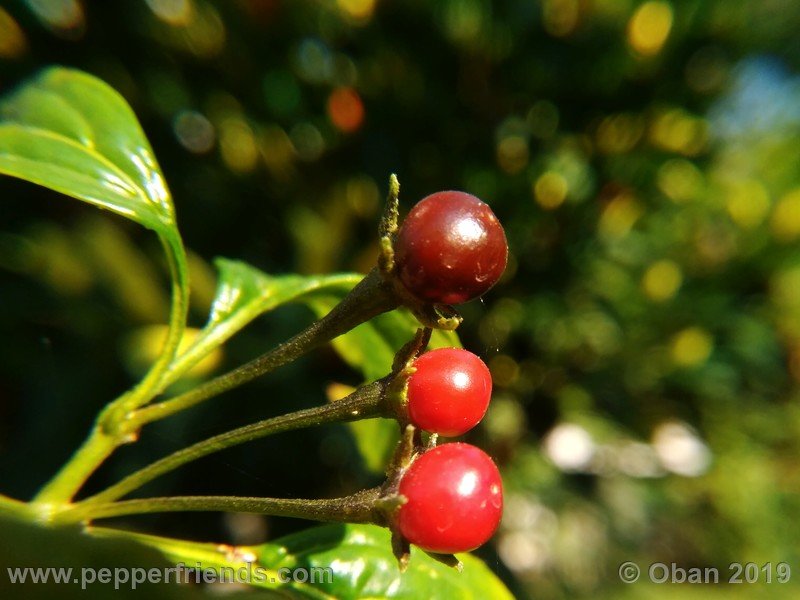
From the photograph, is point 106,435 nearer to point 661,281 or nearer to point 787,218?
point 661,281

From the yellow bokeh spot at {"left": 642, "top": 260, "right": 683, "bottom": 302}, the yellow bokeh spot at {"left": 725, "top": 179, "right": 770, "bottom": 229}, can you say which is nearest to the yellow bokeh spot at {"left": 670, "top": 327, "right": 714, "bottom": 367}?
the yellow bokeh spot at {"left": 642, "top": 260, "right": 683, "bottom": 302}

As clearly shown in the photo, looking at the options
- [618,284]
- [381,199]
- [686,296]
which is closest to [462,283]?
[381,199]

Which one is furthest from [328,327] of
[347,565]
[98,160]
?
[98,160]

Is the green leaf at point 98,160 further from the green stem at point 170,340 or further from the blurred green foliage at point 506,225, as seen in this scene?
the blurred green foliage at point 506,225

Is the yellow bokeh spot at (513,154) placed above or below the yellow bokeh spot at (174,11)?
below

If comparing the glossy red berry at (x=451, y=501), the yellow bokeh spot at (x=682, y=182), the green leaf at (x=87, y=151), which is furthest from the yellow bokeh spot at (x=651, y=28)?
the glossy red berry at (x=451, y=501)

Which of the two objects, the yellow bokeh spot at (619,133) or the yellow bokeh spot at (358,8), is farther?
the yellow bokeh spot at (619,133)

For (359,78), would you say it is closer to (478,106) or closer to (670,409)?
(478,106)
